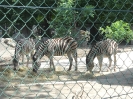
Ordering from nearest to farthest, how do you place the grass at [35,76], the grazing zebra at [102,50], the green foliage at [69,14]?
the green foliage at [69,14], the grass at [35,76], the grazing zebra at [102,50]

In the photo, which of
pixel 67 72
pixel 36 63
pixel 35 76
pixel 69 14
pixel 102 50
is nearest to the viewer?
pixel 69 14

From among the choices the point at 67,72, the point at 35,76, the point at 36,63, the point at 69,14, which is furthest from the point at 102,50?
the point at 69,14

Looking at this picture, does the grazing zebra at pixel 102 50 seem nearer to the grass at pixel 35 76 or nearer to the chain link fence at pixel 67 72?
the chain link fence at pixel 67 72

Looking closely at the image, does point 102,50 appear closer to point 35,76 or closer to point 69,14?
point 35,76

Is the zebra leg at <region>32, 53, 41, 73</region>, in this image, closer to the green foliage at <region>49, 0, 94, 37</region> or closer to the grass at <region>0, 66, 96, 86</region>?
the grass at <region>0, 66, 96, 86</region>

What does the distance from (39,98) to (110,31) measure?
759cm

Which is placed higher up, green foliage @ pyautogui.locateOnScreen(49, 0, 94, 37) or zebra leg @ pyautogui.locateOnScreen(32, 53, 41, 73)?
green foliage @ pyautogui.locateOnScreen(49, 0, 94, 37)

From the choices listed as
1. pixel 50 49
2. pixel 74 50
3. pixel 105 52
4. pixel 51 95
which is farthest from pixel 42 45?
pixel 51 95

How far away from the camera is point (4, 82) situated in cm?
787

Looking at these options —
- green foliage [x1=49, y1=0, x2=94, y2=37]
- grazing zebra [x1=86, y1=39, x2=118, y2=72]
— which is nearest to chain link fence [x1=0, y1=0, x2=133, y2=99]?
green foliage [x1=49, y1=0, x2=94, y2=37]

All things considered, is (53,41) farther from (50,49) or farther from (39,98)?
(39,98)

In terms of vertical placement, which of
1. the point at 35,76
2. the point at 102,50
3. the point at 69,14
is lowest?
the point at 35,76

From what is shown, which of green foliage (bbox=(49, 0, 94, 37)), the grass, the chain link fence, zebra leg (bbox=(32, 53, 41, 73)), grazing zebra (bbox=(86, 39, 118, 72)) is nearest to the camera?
green foliage (bbox=(49, 0, 94, 37))

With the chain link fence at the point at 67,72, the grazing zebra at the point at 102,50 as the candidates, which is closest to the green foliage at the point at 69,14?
the chain link fence at the point at 67,72
